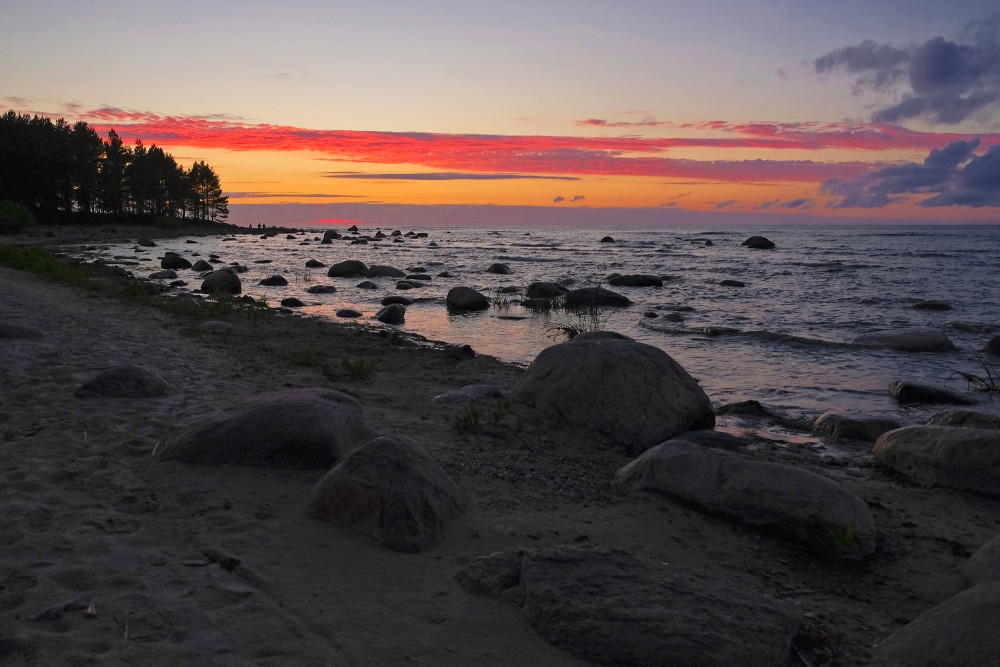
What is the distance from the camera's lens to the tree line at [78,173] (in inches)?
2426

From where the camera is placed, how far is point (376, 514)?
4.31 meters

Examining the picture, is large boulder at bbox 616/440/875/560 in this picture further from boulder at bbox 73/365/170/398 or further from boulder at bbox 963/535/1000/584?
boulder at bbox 73/365/170/398

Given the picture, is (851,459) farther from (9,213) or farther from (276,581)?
(9,213)

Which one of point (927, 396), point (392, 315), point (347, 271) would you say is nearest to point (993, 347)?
point (927, 396)

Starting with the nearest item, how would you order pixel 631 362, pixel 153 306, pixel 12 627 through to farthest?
→ 1. pixel 12 627
2. pixel 631 362
3. pixel 153 306

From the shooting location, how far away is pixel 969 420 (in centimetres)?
772

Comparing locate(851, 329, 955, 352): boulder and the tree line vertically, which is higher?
the tree line

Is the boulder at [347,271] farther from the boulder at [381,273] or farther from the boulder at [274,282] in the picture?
the boulder at [274,282]

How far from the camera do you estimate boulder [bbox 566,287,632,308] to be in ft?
65.4

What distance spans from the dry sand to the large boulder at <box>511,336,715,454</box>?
1.27ft

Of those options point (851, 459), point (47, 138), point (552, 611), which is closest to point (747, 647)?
point (552, 611)

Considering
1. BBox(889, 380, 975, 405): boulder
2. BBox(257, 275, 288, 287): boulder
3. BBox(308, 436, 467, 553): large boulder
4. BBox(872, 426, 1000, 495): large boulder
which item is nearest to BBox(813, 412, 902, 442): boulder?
BBox(872, 426, 1000, 495): large boulder

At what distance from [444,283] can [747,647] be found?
24.4m

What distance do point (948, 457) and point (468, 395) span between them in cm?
529
